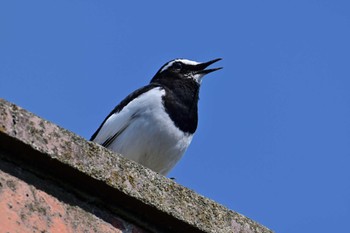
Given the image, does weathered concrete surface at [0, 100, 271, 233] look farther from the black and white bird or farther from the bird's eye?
the bird's eye

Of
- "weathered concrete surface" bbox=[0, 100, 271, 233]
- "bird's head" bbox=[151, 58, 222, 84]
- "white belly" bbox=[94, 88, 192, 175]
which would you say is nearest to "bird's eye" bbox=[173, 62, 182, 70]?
"bird's head" bbox=[151, 58, 222, 84]

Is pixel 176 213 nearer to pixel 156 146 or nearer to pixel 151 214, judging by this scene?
pixel 151 214

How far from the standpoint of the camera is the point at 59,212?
3.47 m

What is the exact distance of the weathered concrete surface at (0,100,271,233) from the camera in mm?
3521

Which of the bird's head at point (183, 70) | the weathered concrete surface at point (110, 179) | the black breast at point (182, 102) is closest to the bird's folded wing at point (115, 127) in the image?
the black breast at point (182, 102)

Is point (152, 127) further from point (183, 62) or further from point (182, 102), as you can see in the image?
point (183, 62)

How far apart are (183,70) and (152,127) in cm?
162

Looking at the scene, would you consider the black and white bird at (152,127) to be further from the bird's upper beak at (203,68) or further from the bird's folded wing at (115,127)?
the bird's upper beak at (203,68)

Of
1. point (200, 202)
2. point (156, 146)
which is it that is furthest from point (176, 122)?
point (200, 202)

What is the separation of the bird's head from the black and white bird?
0.65 meters

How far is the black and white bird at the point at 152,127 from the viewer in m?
8.08

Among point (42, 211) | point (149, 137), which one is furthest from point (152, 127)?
point (42, 211)

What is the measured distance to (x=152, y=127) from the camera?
8.11 meters

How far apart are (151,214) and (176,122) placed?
14.9 ft
